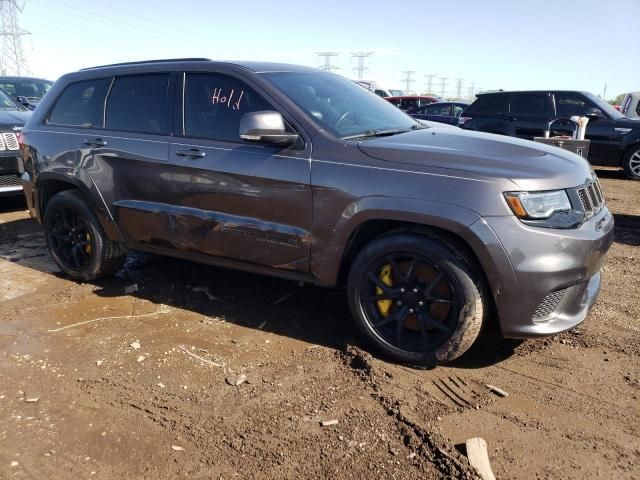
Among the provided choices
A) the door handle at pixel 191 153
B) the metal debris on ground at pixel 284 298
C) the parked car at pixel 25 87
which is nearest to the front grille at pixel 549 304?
the metal debris on ground at pixel 284 298

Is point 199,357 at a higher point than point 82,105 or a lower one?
lower

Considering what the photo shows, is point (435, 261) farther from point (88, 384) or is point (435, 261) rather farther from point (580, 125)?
point (580, 125)

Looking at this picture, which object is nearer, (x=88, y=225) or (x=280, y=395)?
(x=280, y=395)

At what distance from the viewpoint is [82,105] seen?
4.70 metres

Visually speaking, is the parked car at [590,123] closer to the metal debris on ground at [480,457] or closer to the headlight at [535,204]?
the headlight at [535,204]

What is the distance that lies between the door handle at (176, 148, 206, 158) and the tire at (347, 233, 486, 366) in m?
1.38

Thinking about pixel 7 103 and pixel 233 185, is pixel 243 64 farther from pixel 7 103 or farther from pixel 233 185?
pixel 7 103

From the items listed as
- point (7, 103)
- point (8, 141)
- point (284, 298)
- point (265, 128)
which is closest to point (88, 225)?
point (284, 298)

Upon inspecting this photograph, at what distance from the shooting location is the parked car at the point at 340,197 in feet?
9.70

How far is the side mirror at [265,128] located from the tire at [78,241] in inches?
77.0

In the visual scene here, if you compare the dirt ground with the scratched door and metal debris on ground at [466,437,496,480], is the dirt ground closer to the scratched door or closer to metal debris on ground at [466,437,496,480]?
metal debris on ground at [466,437,496,480]

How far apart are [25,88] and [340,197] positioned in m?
10.4

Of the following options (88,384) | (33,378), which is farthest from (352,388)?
(33,378)

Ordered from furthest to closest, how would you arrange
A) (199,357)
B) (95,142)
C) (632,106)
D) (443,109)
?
1. (443,109)
2. (632,106)
3. (95,142)
4. (199,357)
